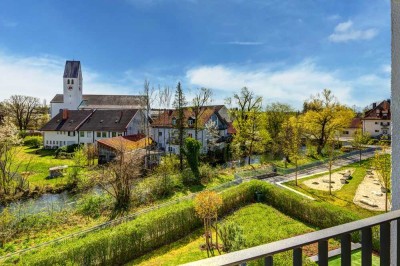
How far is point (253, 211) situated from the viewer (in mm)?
14078

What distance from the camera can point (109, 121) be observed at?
3634 cm

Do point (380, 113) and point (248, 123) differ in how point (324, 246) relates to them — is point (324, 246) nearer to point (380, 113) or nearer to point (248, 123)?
point (248, 123)

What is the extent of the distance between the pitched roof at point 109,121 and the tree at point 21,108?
1896 centimetres

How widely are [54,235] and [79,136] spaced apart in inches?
1030

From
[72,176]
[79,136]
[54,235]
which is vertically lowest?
[54,235]

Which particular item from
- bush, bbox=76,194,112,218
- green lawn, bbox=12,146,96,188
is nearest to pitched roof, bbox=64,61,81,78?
green lawn, bbox=12,146,96,188

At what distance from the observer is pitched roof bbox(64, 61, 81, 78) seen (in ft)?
169

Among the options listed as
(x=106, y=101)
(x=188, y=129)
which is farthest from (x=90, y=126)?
(x=106, y=101)

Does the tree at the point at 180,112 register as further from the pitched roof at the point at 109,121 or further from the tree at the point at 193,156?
the pitched roof at the point at 109,121

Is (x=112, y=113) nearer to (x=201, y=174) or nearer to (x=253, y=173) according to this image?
(x=201, y=174)

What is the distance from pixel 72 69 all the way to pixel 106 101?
29.0ft

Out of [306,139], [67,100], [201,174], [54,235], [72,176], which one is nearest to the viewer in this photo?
[54,235]

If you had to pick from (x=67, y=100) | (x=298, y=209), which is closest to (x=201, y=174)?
(x=298, y=209)

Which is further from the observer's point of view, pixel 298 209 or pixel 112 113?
pixel 112 113
